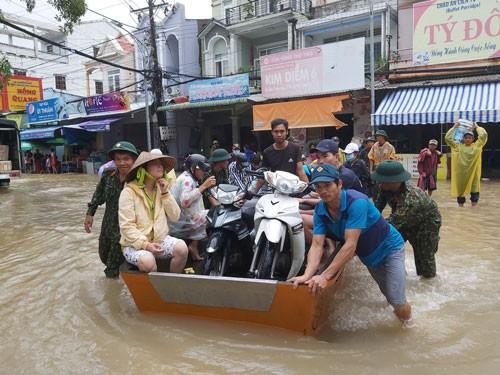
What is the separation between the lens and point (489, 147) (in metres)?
15.0

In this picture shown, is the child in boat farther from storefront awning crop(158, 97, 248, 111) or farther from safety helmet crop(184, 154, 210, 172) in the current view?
storefront awning crop(158, 97, 248, 111)

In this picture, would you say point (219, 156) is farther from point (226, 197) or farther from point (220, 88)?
point (220, 88)

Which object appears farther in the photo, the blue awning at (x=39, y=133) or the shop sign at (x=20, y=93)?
the shop sign at (x=20, y=93)

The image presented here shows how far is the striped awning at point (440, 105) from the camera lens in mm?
12734

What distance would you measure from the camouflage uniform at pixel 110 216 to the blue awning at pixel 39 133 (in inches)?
878

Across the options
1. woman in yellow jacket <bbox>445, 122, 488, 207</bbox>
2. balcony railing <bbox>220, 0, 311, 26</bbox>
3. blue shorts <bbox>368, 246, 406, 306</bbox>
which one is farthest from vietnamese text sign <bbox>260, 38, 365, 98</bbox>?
blue shorts <bbox>368, 246, 406, 306</bbox>

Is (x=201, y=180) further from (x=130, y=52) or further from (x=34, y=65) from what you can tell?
(x=34, y=65)

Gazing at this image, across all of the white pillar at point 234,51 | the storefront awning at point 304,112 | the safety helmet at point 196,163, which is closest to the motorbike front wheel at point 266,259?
the safety helmet at point 196,163

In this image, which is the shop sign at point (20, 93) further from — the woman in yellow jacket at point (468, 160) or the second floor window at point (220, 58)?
the woman in yellow jacket at point (468, 160)

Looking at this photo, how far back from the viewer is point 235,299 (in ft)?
11.1

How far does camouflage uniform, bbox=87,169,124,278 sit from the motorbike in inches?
42.1

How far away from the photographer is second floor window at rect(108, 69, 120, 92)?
28344 millimetres

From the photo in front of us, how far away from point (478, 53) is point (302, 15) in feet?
24.6

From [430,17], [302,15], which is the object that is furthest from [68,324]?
[302,15]
